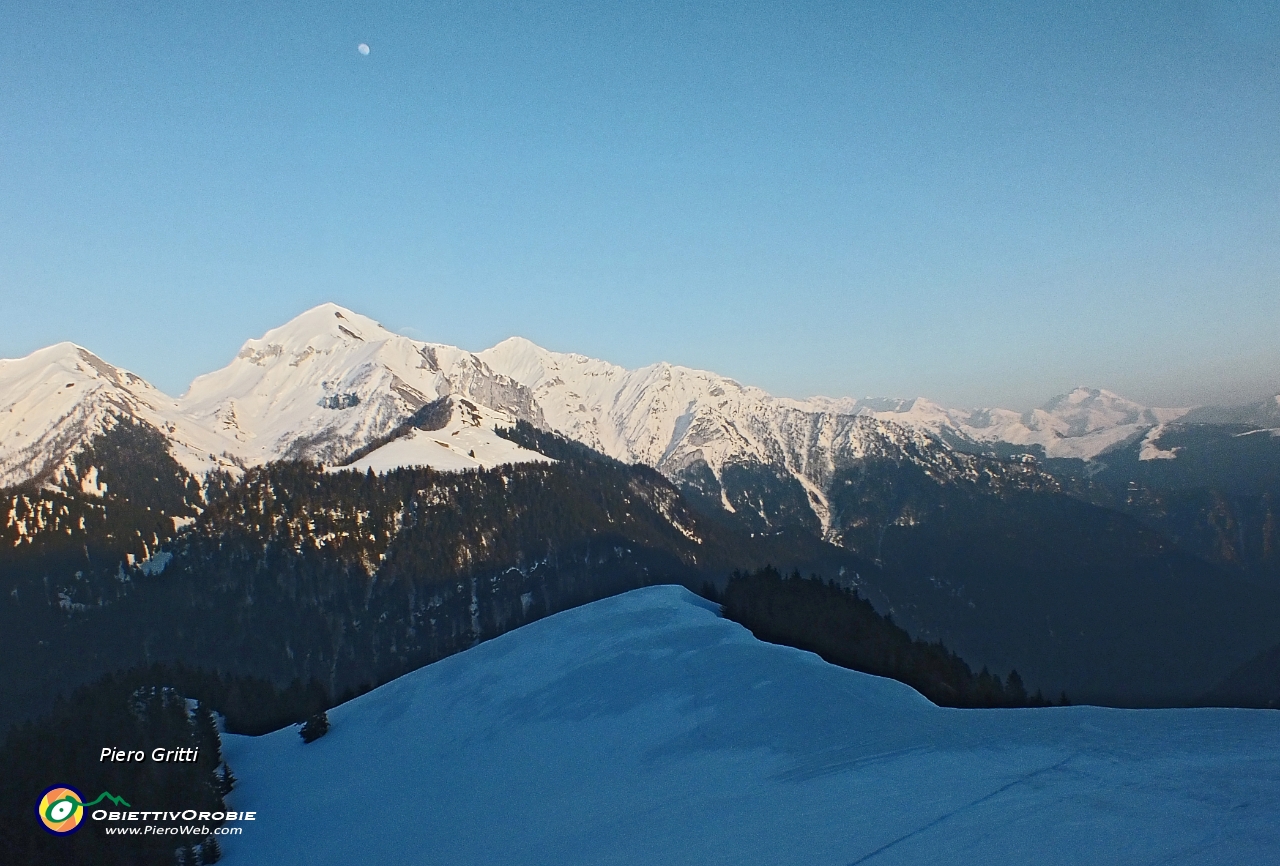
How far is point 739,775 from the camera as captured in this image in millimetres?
29016

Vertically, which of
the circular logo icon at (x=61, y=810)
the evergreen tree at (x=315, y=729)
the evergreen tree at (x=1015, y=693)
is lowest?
the evergreen tree at (x=1015, y=693)

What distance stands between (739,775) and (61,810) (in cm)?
3645

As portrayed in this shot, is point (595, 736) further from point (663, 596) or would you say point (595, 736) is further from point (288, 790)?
point (663, 596)

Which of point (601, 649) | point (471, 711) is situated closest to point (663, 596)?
point (601, 649)

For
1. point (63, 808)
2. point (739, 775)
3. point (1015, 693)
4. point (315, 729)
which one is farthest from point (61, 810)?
point (1015, 693)

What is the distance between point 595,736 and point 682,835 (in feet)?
42.7

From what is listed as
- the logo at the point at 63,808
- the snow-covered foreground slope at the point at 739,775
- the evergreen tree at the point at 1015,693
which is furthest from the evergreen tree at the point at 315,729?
the evergreen tree at the point at 1015,693

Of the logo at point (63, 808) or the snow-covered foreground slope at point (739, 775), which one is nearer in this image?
the snow-covered foreground slope at point (739, 775)

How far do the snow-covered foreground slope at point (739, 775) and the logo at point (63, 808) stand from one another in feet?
25.0

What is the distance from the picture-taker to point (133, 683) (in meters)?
67.4

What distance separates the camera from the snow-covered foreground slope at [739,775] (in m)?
20.8

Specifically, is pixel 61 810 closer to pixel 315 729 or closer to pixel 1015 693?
pixel 315 729

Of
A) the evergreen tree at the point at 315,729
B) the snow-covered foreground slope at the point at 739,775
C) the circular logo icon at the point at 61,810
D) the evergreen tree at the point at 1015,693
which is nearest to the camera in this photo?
the snow-covered foreground slope at the point at 739,775

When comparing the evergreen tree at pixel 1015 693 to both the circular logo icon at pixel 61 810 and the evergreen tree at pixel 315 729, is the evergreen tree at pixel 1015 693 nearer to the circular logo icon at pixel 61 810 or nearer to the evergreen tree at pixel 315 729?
the evergreen tree at pixel 315 729
